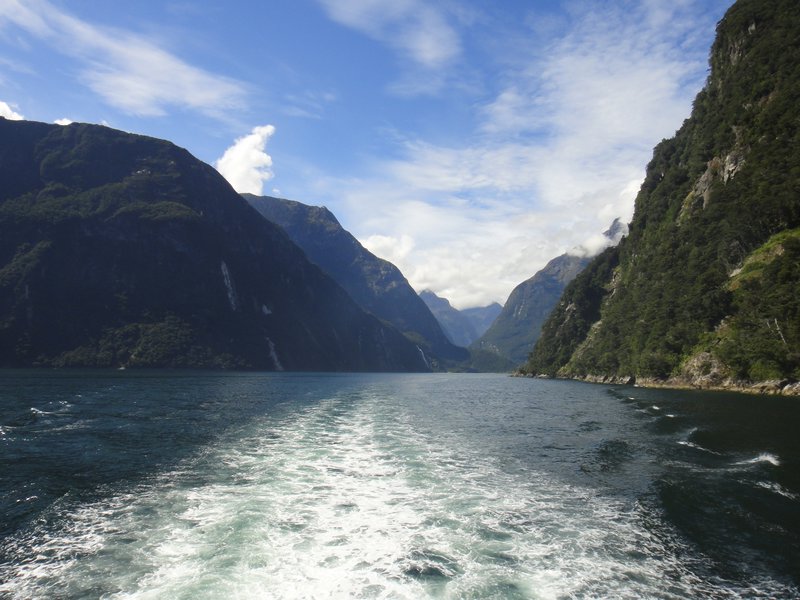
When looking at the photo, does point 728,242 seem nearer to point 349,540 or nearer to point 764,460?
point 764,460

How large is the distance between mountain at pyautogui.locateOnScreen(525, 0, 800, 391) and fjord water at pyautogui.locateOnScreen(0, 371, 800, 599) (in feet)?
124

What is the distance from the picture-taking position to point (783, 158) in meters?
78.1

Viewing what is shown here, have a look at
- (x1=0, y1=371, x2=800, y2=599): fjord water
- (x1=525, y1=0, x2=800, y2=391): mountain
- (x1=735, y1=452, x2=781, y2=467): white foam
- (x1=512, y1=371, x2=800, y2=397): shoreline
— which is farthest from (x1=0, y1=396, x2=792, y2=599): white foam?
(x1=525, y1=0, x2=800, y2=391): mountain

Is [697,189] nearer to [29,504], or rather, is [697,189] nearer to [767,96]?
[767,96]

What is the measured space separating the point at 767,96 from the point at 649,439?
9861cm

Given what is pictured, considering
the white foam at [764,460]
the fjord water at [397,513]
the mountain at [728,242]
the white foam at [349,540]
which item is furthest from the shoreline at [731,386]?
the white foam at [349,540]

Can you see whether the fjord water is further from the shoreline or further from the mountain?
the mountain

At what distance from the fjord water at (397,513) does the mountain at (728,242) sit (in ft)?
124

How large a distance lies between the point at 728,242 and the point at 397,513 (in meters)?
92.7

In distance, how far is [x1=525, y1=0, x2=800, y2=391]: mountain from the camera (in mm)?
65062

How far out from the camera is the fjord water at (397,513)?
11727 millimetres

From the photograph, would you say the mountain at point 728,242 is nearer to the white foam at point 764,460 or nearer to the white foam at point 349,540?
the white foam at point 764,460

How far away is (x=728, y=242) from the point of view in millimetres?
85000

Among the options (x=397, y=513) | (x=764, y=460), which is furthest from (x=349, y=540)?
(x=764, y=460)
